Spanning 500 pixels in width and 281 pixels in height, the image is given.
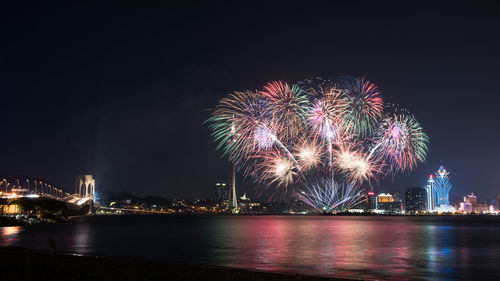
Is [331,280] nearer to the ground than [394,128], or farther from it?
nearer to the ground

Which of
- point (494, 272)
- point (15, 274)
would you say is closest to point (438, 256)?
point (494, 272)

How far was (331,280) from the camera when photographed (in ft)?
62.2

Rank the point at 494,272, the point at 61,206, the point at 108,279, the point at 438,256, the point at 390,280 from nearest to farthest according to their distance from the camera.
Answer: the point at 108,279
the point at 390,280
the point at 494,272
the point at 438,256
the point at 61,206

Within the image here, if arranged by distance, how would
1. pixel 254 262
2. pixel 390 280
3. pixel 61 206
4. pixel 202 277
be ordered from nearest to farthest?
→ pixel 202 277, pixel 390 280, pixel 254 262, pixel 61 206

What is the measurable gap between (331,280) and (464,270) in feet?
43.7

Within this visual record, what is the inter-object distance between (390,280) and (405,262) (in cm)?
1026

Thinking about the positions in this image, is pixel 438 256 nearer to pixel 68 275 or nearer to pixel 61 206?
pixel 68 275

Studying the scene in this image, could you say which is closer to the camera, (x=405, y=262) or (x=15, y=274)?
(x=15, y=274)

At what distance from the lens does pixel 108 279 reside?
16.5 meters

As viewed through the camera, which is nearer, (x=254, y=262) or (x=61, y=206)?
(x=254, y=262)

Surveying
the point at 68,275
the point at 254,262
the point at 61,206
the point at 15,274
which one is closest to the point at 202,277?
the point at 68,275

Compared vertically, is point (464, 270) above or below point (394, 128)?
below

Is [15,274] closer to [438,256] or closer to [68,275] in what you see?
[68,275]

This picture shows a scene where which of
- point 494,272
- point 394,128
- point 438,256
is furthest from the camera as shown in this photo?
point 394,128
